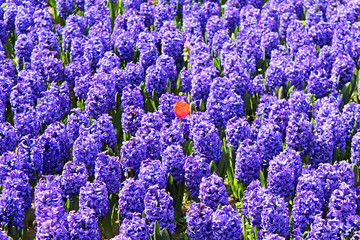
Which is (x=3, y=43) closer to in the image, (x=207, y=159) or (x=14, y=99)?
(x=14, y=99)

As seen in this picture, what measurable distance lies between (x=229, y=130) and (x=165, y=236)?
181 centimetres

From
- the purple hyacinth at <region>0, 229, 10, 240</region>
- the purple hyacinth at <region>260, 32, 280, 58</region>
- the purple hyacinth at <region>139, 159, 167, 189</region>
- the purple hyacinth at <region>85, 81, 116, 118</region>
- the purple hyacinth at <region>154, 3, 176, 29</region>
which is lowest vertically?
the purple hyacinth at <region>0, 229, 10, 240</region>

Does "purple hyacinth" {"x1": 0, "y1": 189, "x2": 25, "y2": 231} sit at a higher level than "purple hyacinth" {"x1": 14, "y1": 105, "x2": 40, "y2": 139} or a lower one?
lower

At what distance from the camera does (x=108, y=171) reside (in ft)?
19.8

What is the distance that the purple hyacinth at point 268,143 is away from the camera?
21.4 feet

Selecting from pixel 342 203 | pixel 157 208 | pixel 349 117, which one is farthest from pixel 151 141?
pixel 349 117

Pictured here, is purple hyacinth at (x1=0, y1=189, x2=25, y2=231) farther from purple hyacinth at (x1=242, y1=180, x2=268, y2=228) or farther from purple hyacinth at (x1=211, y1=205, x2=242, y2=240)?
purple hyacinth at (x1=242, y1=180, x2=268, y2=228)

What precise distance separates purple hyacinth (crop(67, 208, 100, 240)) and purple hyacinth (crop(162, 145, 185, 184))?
4.10 ft

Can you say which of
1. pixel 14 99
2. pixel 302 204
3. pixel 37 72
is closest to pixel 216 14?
pixel 37 72

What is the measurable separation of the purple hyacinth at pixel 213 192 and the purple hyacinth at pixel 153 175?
477 millimetres

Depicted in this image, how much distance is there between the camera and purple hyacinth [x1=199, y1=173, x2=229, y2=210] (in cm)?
574

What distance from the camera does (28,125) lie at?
6992 millimetres

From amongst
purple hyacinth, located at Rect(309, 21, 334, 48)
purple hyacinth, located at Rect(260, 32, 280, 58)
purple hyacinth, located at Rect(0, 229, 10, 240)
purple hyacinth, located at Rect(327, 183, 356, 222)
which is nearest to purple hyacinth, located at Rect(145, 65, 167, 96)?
purple hyacinth, located at Rect(260, 32, 280, 58)

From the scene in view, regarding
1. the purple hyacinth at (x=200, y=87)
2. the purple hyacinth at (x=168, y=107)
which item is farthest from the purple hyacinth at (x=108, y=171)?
the purple hyacinth at (x=200, y=87)
